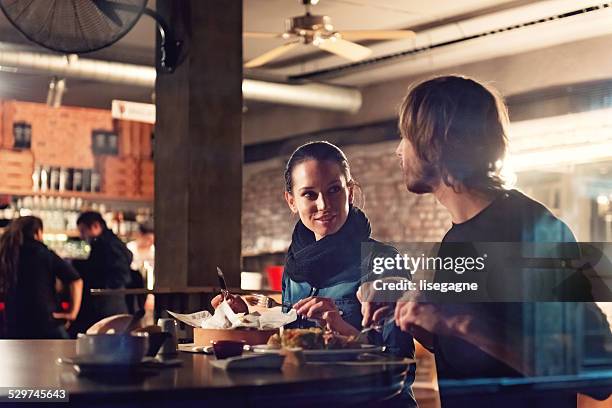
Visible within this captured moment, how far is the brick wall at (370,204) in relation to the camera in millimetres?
6550

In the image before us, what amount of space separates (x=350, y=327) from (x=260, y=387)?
3.18ft

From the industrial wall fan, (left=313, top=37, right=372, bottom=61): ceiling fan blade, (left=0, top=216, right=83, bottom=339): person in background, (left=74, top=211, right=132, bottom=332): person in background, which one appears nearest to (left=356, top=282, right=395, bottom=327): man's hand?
the industrial wall fan

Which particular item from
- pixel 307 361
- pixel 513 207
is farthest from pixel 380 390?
pixel 513 207

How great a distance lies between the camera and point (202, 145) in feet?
13.2

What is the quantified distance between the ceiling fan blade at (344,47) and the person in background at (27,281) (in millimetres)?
1958

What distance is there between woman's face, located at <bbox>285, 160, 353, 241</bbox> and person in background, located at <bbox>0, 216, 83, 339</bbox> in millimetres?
2987

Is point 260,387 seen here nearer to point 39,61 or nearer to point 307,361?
point 307,361

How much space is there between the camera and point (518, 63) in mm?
6430

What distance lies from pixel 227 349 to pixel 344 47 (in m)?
4.05

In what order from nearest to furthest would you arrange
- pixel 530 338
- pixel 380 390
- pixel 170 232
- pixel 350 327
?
pixel 380 390 → pixel 350 327 → pixel 530 338 → pixel 170 232

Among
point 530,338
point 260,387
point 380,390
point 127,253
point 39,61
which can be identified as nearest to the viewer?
point 260,387

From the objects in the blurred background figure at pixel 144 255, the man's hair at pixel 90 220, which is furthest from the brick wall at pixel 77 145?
the man's hair at pixel 90 220

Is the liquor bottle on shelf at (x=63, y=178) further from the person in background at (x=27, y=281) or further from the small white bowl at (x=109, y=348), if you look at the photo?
the small white bowl at (x=109, y=348)

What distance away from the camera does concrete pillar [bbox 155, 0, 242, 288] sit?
4.02 m
